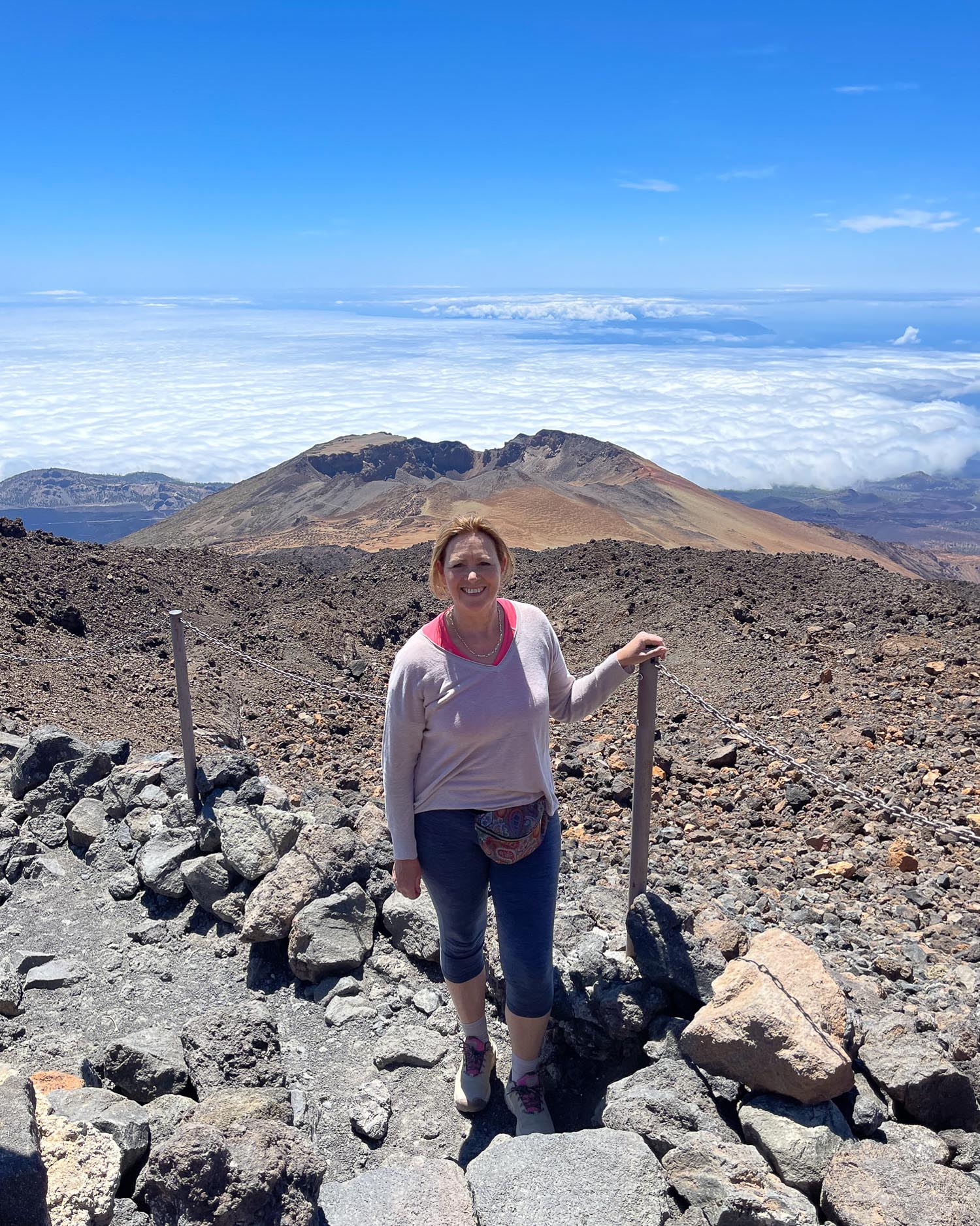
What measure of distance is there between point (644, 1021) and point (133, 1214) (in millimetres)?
1690

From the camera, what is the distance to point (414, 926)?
393cm

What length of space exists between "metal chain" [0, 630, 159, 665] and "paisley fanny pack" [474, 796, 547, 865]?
19.4ft

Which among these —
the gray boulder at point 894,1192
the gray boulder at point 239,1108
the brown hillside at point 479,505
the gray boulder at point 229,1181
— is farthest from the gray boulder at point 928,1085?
the brown hillside at point 479,505

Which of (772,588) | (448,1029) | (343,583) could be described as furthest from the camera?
(343,583)

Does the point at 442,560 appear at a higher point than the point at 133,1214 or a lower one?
higher

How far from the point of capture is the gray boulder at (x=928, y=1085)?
2.62 m

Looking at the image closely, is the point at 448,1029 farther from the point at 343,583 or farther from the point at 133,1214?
the point at 343,583

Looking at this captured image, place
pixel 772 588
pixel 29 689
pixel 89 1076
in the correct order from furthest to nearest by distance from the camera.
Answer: pixel 772 588, pixel 29 689, pixel 89 1076

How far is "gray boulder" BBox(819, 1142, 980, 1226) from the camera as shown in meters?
2.20

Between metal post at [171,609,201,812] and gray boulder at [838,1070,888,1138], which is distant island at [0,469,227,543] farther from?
gray boulder at [838,1070,888,1138]

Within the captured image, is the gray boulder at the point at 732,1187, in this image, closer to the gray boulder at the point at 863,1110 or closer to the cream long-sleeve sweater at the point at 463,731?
the gray boulder at the point at 863,1110

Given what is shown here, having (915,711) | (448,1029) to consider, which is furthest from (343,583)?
(448,1029)

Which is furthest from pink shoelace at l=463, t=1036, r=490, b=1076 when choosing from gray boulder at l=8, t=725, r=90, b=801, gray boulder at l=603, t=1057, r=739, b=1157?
gray boulder at l=8, t=725, r=90, b=801

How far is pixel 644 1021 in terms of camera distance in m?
3.13
